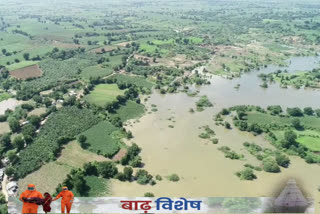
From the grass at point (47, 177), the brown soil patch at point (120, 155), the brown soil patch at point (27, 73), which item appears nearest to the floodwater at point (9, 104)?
the brown soil patch at point (27, 73)

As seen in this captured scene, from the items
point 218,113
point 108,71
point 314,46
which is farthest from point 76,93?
point 314,46

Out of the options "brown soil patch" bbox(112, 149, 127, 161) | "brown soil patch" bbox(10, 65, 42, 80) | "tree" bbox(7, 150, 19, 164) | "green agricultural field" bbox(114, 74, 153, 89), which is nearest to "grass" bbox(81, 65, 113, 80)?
"green agricultural field" bbox(114, 74, 153, 89)

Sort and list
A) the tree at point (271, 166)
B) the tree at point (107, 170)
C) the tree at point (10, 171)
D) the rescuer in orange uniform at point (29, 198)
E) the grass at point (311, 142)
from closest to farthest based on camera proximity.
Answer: the rescuer in orange uniform at point (29, 198) < the tree at point (10, 171) < the tree at point (107, 170) < the tree at point (271, 166) < the grass at point (311, 142)

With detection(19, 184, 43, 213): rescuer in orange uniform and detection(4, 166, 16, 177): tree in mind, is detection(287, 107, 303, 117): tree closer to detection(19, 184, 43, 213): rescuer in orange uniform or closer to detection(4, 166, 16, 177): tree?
detection(4, 166, 16, 177): tree

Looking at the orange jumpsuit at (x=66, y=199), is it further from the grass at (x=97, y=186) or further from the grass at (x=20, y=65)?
the grass at (x=20, y=65)

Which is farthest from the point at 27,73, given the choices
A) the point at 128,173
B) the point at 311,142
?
the point at 311,142

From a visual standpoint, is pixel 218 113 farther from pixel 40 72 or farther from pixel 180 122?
pixel 40 72

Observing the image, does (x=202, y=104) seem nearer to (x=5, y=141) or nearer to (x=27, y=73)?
(x=5, y=141)
